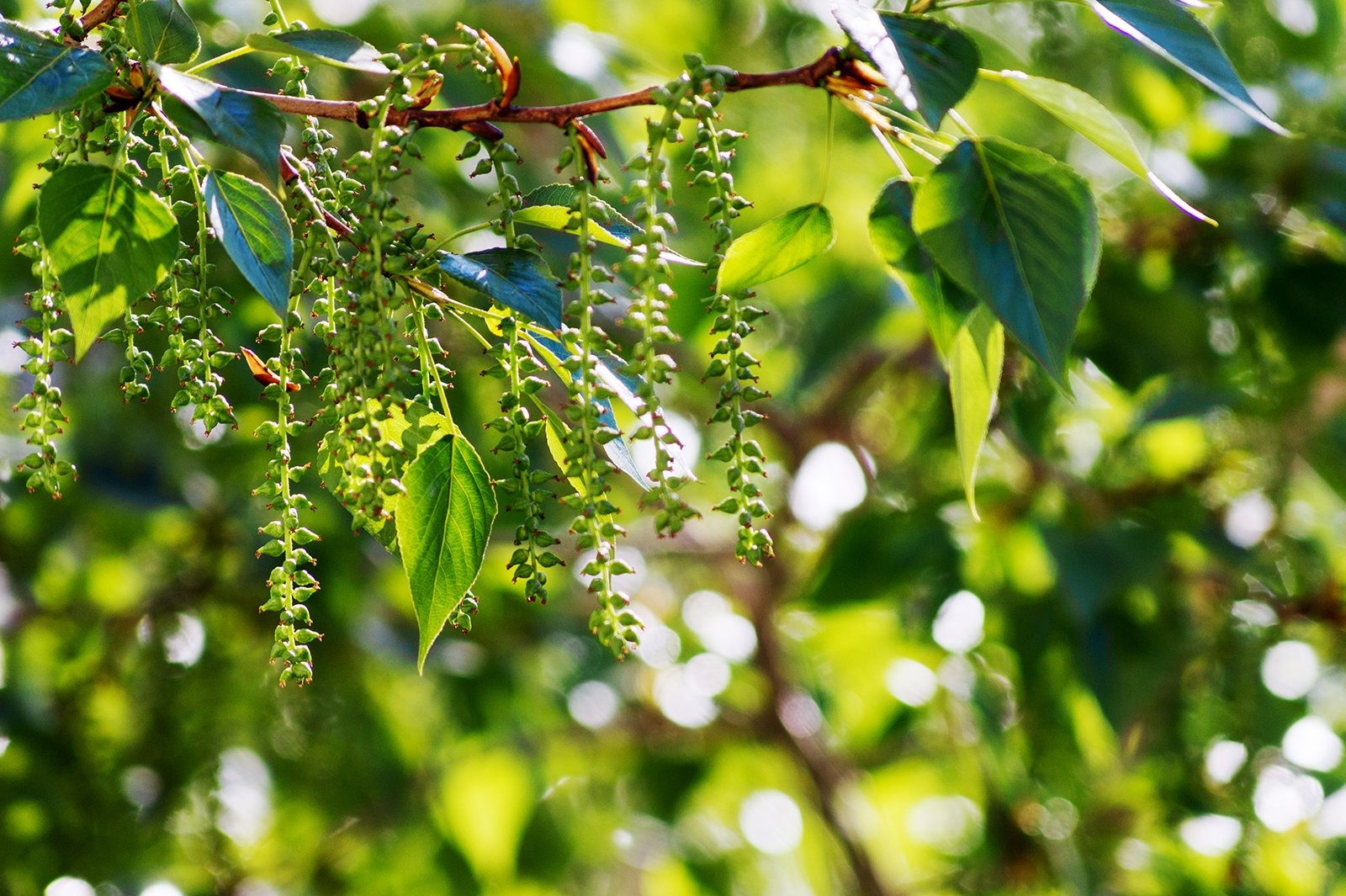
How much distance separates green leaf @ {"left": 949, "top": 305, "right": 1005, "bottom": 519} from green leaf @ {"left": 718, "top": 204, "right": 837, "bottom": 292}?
0.07m

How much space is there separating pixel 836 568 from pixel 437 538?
37.9 inches

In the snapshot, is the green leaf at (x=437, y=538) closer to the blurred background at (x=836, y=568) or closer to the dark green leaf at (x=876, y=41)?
the dark green leaf at (x=876, y=41)

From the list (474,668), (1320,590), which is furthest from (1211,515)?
(474,668)

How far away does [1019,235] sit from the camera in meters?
0.44

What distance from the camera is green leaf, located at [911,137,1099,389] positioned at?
0.43 m

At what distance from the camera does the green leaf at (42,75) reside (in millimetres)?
404

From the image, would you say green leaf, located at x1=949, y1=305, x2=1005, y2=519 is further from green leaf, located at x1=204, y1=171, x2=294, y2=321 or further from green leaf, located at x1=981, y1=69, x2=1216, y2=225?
green leaf, located at x1=204, y1=171, x2=294, y2=321

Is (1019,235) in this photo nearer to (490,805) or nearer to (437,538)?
(437,538)

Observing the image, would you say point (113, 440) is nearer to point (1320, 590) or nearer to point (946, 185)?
point (946, 185)

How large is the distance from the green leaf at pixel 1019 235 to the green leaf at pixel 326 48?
21 cm

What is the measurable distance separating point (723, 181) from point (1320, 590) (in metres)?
1.11

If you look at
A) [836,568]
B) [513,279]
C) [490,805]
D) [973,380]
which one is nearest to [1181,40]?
[973,380]

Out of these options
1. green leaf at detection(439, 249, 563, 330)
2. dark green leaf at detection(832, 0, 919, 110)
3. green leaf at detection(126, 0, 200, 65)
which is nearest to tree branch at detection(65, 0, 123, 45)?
green leaf at detection(126, 0, 200, 65)

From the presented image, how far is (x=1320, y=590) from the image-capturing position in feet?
4.27
